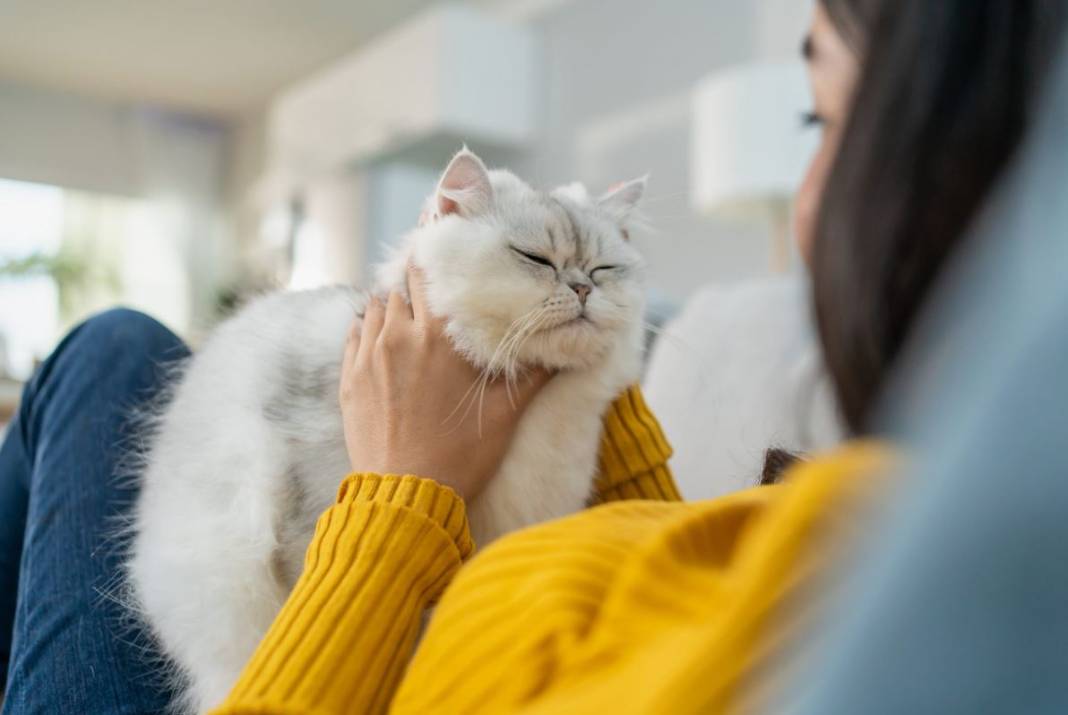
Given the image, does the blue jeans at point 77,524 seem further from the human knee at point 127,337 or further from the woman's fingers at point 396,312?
the woman's fingers at point 396,312

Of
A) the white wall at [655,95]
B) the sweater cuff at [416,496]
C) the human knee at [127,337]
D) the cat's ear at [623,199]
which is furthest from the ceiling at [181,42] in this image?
the sweater cuff at [416,496]

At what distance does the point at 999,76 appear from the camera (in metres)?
0.40

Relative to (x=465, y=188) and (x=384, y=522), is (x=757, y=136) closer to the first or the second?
(x=465, y=188)

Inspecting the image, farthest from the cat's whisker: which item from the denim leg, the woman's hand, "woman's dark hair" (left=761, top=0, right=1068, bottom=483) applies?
the denim leg

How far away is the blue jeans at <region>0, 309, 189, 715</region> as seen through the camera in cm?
88

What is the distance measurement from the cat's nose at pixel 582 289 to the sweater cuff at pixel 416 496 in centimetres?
23

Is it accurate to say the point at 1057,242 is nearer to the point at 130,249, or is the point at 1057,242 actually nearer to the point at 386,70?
the point at 386,70

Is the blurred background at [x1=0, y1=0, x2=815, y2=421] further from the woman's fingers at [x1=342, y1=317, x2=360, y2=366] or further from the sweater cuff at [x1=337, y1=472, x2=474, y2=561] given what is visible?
the sweater cuff at [x1=337, y1=472, x2=474, y2=561]

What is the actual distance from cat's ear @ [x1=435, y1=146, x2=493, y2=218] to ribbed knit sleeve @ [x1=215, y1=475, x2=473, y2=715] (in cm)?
30

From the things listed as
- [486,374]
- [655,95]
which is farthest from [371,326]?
[655,95]

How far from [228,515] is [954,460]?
73cm

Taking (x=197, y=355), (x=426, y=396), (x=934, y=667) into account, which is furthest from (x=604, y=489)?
(x=934, y=667)

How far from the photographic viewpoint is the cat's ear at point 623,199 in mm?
974

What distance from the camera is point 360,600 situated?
2.04ft
